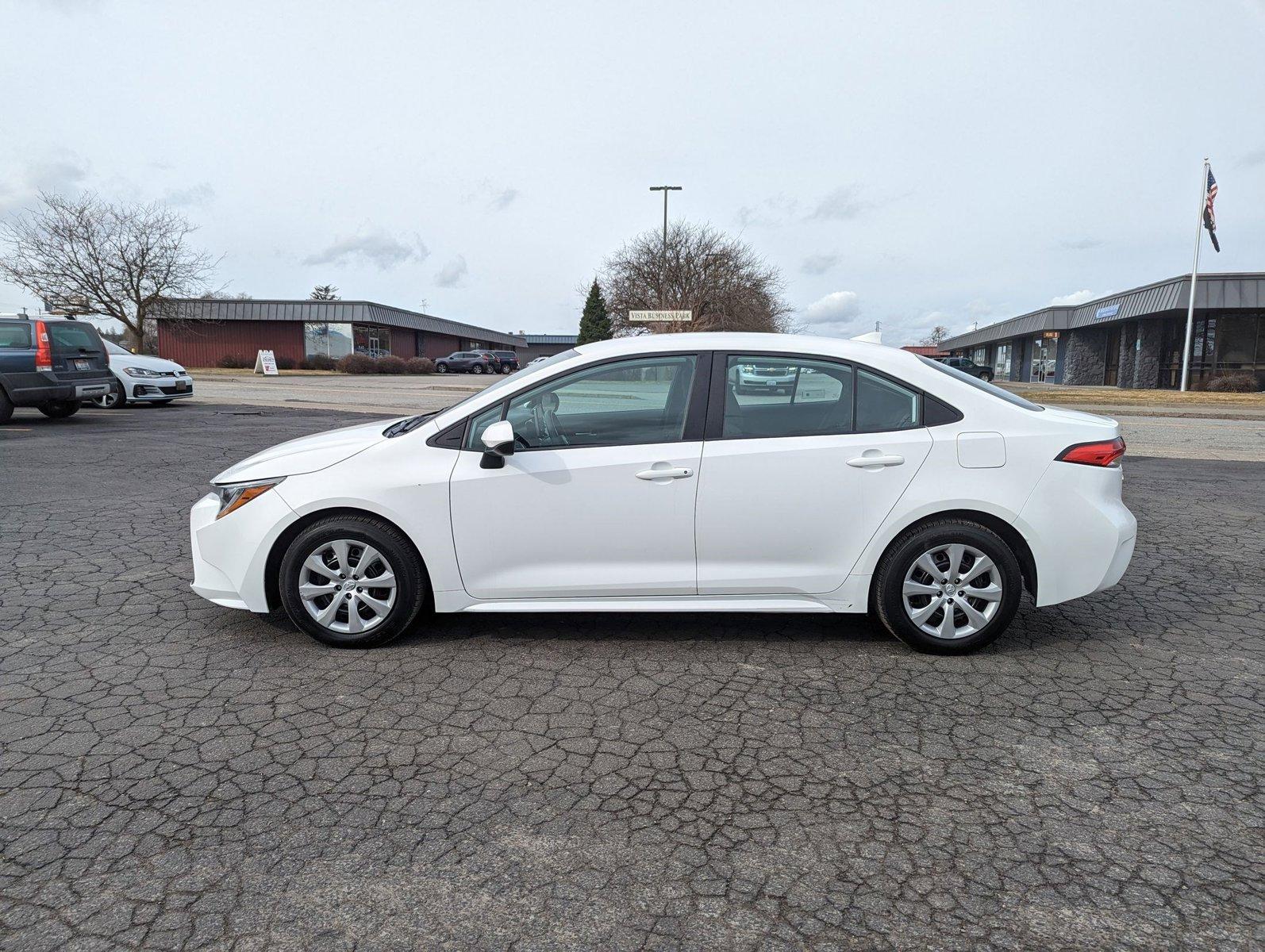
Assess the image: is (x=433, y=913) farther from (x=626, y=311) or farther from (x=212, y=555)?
(x=626, y=311)

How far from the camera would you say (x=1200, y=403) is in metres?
26.5

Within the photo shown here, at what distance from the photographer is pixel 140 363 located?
19.0 meters

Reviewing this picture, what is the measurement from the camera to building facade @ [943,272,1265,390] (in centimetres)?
3472

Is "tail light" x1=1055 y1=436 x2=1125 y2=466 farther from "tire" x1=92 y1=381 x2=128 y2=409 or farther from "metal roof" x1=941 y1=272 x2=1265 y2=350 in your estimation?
"metal roof" x1=941 y1=272 x2=1265 y2=350

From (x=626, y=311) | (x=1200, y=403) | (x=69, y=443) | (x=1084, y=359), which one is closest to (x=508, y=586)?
(x=69, y=443)

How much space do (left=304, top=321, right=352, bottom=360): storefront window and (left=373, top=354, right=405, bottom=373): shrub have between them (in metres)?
6.20

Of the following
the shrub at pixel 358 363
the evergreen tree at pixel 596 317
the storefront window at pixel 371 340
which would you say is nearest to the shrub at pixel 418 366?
the shrub at pixel 358 363

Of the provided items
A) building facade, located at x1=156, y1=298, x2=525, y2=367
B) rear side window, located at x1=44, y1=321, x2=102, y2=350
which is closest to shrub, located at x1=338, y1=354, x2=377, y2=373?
building facade, located at x1=156, y1=298, x2=525, y2=367

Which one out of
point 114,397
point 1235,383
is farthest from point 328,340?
point 1235,383

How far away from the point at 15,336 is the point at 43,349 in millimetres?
395

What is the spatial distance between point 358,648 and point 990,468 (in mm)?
3191

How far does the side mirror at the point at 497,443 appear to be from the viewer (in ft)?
13.5

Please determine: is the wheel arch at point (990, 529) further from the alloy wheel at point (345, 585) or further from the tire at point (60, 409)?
the tire at point (60, 409)

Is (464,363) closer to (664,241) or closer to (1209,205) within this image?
(664,241)
